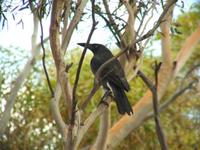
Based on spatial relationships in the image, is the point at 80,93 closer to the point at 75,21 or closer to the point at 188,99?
the point at 188,99

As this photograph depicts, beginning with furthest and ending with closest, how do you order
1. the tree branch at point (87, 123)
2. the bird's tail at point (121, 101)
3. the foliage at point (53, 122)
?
the foliage at point (53, 122), the bird's tail at point (121, 101), the tree branch at point (87, 123)

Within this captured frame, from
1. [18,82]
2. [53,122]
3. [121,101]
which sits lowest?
[53,122]

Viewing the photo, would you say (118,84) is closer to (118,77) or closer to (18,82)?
(118,77)

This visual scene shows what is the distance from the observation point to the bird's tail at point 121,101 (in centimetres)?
338

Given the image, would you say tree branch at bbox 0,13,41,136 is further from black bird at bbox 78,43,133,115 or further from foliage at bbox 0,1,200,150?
black bird at bbox 78,43,133,115

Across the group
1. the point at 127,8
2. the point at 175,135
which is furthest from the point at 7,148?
the point at 127,8

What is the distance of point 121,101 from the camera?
11.2ft

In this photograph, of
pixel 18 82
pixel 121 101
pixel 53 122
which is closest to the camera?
pixel 121 101

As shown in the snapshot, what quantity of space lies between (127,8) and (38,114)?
4137mm

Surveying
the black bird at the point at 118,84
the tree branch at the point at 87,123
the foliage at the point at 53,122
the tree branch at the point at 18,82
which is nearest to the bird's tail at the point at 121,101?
the black bird at the point at 118,84

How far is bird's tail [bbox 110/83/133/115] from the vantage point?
3.38 meters

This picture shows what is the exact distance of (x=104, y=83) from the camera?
354 centimetres

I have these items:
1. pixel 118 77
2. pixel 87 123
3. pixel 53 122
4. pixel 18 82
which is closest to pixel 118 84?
pixel 118 77

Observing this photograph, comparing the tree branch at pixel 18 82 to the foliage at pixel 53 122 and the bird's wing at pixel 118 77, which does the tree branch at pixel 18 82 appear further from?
the bird's wing at pixel 118 77
